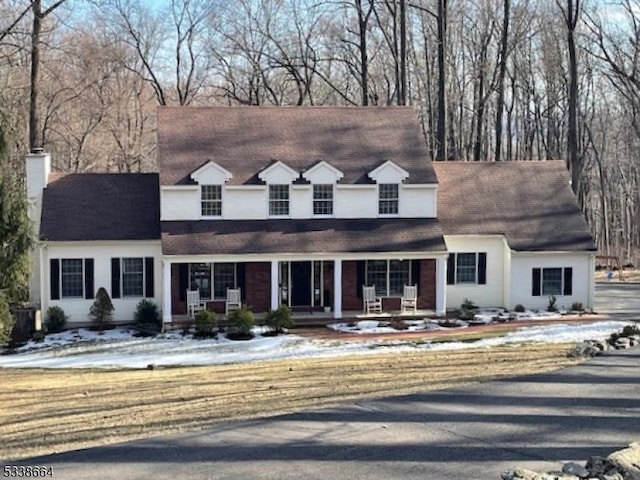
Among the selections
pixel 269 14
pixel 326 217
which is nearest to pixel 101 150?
pixel 269 14

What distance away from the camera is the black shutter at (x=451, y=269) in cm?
2894

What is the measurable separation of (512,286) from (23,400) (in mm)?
17672

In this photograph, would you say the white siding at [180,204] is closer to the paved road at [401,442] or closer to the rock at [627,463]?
the paved road at [401,442]

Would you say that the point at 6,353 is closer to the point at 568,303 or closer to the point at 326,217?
the point at 326,217

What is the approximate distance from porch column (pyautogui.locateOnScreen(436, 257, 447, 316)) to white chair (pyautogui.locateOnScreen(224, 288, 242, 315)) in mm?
6428

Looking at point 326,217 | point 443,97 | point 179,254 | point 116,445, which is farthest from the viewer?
point 443,97

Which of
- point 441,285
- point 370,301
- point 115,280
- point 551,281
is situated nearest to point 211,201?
point 115,280

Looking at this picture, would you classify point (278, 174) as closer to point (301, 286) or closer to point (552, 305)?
point (301, 286)

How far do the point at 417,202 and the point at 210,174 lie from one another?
23.1 ft

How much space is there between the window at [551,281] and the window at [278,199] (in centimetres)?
882

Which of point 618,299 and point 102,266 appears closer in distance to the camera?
point 102,266

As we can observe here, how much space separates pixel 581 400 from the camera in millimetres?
13430

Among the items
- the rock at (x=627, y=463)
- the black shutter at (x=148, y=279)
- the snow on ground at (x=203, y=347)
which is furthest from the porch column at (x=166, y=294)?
the rock at (x=627, y=463)

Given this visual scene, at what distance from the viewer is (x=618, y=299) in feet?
108
